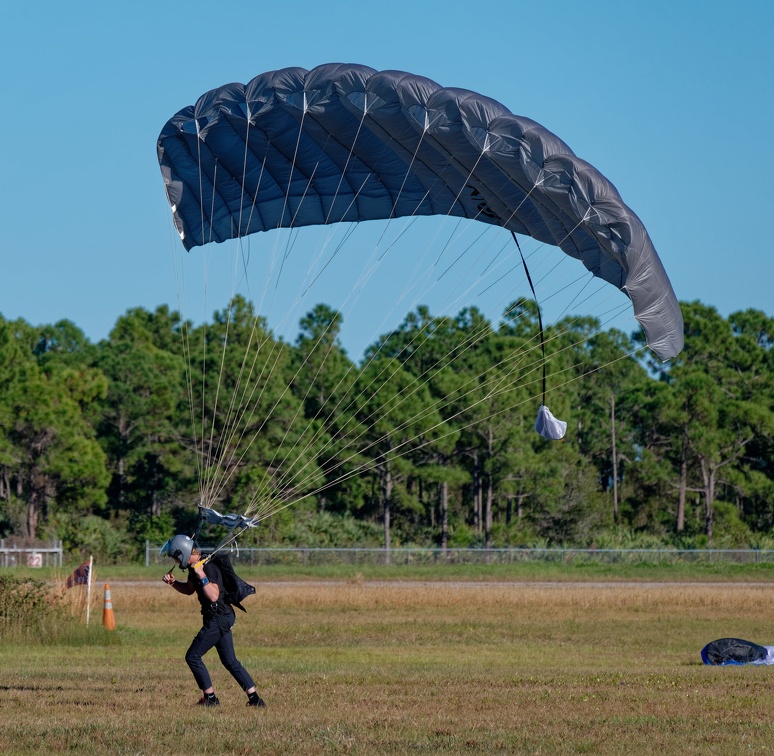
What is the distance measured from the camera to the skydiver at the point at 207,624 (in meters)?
11.5

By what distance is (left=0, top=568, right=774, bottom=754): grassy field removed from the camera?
9.73 meters

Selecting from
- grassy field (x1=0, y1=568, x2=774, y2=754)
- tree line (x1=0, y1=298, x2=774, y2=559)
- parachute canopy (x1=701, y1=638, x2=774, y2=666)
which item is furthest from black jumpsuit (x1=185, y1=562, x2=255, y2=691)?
tree line (x1=0, y1=298, x2=774, y2=559)

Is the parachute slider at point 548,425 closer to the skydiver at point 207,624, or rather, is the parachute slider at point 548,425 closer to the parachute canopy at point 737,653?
the skydiver at point 207,624

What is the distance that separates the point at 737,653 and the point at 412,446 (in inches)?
1521

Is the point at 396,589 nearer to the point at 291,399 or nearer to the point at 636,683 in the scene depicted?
the point at 636,683

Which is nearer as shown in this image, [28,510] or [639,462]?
[28,510]

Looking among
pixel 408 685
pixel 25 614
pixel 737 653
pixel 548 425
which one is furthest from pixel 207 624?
pixel 25 614

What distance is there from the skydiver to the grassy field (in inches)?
11.4

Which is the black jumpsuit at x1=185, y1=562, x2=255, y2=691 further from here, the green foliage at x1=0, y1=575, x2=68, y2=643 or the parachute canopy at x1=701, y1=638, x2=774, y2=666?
the green foliage at x1=0, y1=575, x2=68, y2=643

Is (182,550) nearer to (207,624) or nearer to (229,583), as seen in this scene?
(229,583)

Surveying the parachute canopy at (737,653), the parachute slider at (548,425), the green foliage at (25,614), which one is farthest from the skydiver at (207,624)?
the green foliage at (25,614)

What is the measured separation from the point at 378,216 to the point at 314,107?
267 centimetres

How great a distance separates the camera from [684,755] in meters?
9.11

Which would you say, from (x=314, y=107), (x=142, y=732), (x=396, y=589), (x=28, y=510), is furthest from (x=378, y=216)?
(x=28, y=510)
